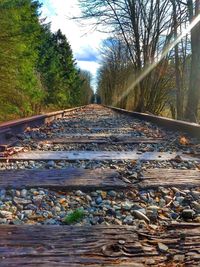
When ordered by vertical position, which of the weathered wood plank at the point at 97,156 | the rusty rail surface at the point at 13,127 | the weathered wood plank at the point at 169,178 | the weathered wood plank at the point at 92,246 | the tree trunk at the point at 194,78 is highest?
the tree trunk at the point at 194,78

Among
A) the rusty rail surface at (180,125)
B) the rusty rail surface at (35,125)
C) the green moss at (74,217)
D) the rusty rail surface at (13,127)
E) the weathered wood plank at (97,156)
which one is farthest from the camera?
the rusty rail surface at (180,125)

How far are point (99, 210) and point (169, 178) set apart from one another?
0.91 metres

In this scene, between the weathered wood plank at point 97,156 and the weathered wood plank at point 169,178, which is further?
the weathered wood plank at point 97,156

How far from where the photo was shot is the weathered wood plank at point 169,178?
2.44 metres

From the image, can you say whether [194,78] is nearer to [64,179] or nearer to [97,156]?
[97,156]

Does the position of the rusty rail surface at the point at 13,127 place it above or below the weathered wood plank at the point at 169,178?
above

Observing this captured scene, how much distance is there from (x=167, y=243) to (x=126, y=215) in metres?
0.43

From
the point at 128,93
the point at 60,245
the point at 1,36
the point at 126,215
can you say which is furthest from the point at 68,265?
the point at 128,93

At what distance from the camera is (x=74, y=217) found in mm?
1699

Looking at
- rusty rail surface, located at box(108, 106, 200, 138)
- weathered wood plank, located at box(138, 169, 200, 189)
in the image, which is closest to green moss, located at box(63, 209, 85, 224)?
weathered wood plank, located at box(138, 169, 200, 189)

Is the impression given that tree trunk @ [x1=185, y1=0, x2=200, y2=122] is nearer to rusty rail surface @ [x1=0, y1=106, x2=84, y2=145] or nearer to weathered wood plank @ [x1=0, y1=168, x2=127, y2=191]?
rusty rail surface @ [x1=0, y1=106, x2=84, y2=145]

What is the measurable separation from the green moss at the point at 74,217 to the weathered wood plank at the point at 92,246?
14cm

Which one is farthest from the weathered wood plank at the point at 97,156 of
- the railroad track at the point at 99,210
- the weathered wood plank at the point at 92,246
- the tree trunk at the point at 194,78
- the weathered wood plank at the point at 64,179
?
the tree trunk at the point at 194,78

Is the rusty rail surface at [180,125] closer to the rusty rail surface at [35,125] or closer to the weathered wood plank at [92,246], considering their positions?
the rusty rail surface at [35,125]
